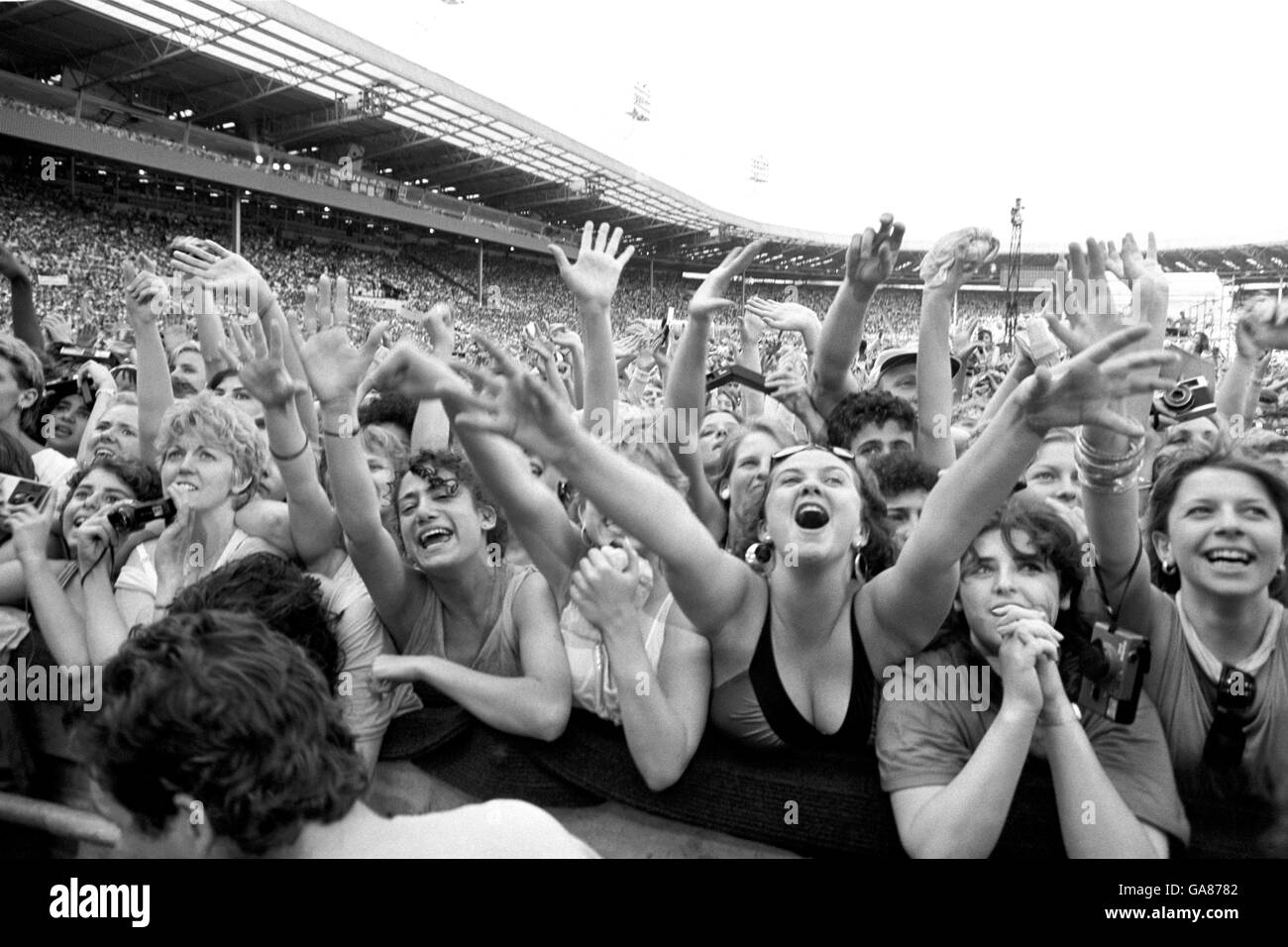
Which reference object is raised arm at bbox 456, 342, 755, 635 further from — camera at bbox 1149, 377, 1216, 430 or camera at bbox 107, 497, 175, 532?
camera at bbox 1149, 377, 1216, 430

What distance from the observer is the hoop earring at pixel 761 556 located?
205 cm

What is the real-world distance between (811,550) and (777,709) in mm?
347

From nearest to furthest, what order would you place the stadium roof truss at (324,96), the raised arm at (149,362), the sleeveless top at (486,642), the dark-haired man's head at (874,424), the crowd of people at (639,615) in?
1. the crowd of people at (639,615)
2. the sleeveless top at (486,642)
3. the dark-haired man's head at (874,424)
4. the raised arm at (149,362)
5. the stadium roof truss at (324,96)

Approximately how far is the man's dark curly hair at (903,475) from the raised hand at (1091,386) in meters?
0.97

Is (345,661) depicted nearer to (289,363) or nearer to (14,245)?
(289,363)

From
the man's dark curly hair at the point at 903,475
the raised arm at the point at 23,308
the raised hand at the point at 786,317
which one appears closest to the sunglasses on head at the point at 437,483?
the man's dark curly hair at the point at 903,475

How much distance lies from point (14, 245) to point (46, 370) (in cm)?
1747

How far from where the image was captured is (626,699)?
5.96 feet

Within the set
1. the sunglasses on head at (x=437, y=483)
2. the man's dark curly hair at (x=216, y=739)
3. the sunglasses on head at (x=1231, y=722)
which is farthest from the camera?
the sunglasses on head at (x=437, y=483)

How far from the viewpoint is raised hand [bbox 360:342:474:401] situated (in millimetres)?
1726

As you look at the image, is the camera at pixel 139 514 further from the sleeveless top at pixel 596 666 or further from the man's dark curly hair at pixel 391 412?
the sleeveless top at pixel 596 666

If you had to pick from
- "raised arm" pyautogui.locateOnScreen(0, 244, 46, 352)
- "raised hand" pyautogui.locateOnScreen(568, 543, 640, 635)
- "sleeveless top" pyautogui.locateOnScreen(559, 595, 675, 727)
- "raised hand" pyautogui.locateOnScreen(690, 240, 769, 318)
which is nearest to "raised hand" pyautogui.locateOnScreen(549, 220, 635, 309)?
"raised hand" pyautogui.locateOnScreen(690, 240, 769, 318)

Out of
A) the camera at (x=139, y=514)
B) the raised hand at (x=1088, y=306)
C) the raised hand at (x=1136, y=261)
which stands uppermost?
the raised hand at (x=1136, y=261)
